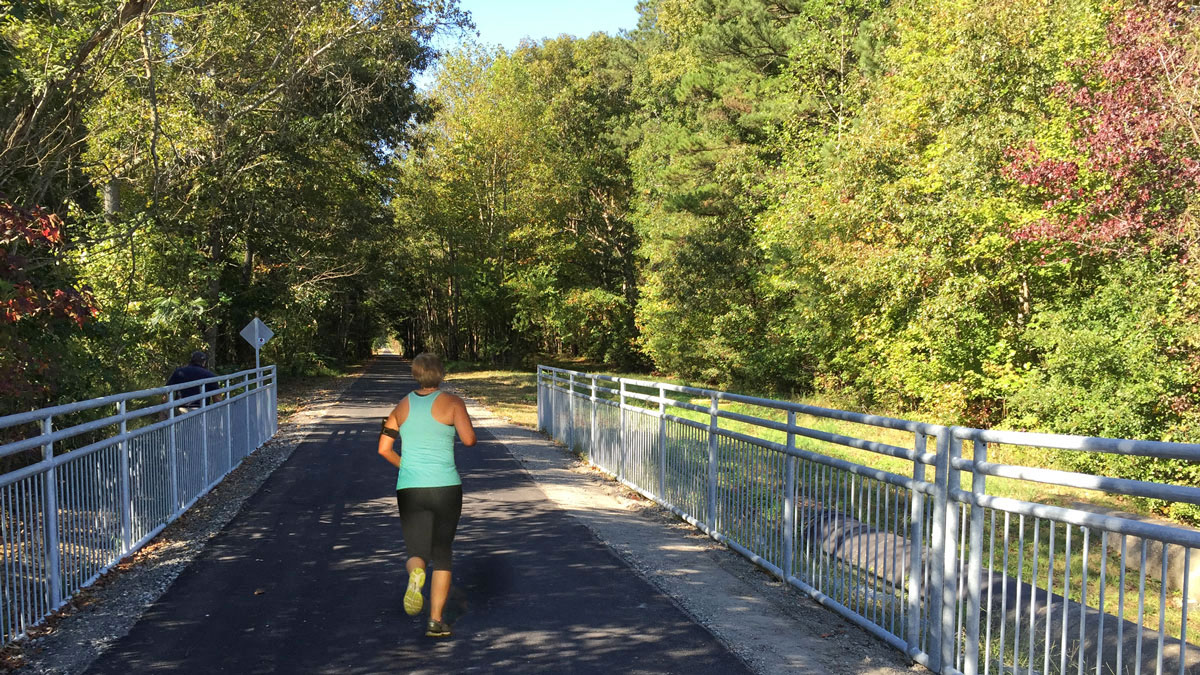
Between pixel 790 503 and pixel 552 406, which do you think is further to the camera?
pixel 552 406

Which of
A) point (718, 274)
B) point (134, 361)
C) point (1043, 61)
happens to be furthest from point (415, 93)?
point (1043, 61)

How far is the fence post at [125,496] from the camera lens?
7176mm

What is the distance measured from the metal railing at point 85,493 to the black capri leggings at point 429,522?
2.23 m

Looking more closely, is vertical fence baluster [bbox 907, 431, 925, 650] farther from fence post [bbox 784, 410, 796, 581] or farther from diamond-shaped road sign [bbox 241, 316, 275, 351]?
diamond-shaped road sign [bbox 241, 316, 275, 351]

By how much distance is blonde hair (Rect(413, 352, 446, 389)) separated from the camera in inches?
216

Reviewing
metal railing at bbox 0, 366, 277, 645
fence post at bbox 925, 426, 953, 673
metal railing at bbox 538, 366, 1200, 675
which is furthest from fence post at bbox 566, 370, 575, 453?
fence post at bbox 925, 426, 953, 673

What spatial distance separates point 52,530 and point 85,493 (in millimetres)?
812

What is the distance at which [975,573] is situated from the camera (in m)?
4.41

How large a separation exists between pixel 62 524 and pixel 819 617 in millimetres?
5229

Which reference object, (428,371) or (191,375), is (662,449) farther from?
(191,375)

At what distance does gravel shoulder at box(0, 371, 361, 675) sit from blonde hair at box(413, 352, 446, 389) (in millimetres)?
2346

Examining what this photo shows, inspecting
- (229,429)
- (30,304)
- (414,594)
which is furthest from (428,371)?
(229,429)

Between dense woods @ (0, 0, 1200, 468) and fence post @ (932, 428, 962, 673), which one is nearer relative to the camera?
fence post @ (932, 428, 962, 673)

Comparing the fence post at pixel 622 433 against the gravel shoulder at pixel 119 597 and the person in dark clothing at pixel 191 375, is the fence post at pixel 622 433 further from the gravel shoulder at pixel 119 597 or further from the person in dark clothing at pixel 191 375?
the person in dark clothing at pixel 191 375
